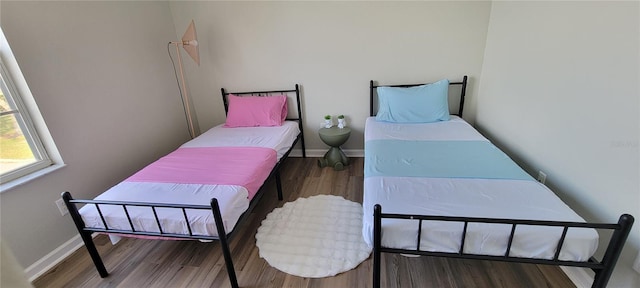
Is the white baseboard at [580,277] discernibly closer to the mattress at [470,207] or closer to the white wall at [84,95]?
the mattress at [470,207]

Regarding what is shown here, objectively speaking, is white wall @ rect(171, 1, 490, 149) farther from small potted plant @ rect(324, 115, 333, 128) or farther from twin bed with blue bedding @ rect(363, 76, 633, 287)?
twin bed with blue bedding @ rect(363, 76, 633, 287)

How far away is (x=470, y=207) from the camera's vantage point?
1319 mm

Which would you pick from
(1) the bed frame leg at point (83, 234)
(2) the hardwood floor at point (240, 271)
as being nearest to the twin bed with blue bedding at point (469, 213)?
(2) the hardwood floor at point (240, 271)

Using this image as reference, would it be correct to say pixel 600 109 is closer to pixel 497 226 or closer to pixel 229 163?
pixel 497 226

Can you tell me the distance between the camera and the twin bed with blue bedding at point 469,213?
115 cm

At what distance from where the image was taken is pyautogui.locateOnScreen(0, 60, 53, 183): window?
1694 millimetres

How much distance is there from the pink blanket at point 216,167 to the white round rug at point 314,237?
0.39m

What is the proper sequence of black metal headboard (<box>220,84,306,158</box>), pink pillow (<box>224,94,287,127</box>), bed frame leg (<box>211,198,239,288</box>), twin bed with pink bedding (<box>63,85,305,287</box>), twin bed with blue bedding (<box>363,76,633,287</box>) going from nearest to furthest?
twin bed with blue bedding (<box>363,76,633,287</box>), bed frame leg (<box>211,198,239,288</box>), twin bed with pink bedding (<box>63,85,305,287</box>), pink pillow (<box>224,94,287,127</box>), black metal headboard (<box>220,84,306,158</box>)

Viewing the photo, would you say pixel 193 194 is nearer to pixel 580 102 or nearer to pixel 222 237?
pixel 222 237

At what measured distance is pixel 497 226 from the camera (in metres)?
1.20

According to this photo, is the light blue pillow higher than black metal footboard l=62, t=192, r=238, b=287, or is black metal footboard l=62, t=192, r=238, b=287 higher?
the light blue pillow

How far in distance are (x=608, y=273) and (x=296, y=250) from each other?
61.2 inches

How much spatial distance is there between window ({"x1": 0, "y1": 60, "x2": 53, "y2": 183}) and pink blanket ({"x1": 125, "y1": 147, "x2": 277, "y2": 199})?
0.63m

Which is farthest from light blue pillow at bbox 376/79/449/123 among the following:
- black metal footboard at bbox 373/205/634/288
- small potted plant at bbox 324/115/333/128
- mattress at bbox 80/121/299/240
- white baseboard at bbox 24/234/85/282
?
white baseboard at bbox 24/234/85/282
